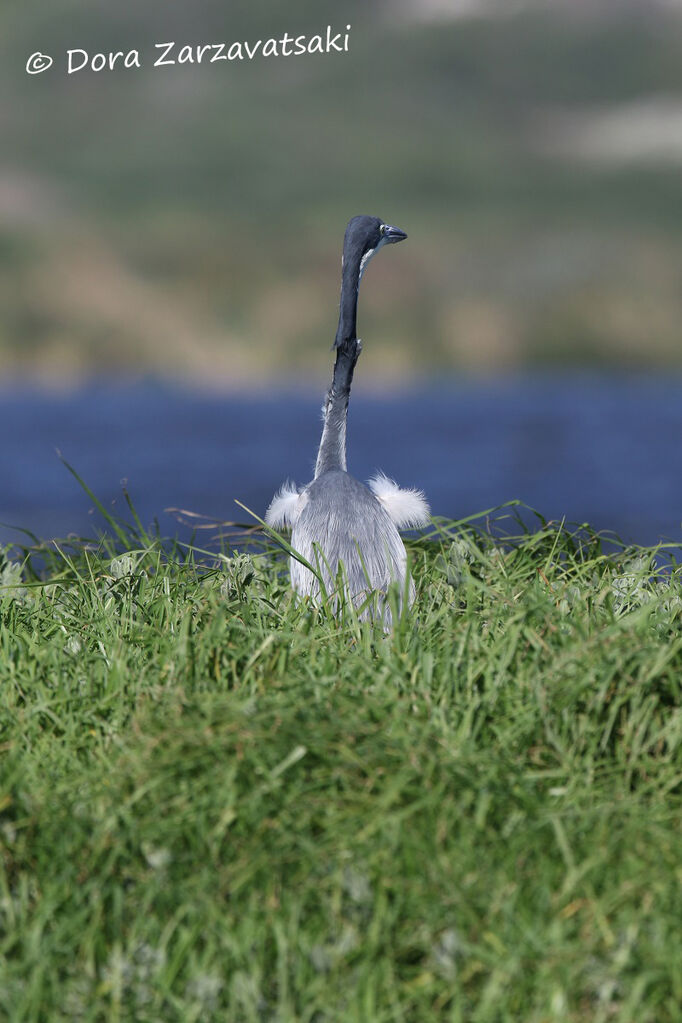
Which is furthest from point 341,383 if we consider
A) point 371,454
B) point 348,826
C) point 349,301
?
point 371,454

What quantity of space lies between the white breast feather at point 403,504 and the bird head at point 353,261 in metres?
0.84

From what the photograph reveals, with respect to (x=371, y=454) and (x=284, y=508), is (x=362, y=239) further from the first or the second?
(x=371, y=454)

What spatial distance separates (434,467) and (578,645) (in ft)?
209

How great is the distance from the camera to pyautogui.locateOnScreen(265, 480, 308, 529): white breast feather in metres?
5.96

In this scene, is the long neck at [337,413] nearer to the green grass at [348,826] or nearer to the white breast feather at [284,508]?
the white breast feather at [284,508]

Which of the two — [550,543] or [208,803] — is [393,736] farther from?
[550,543]

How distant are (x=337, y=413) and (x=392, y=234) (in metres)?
1.25

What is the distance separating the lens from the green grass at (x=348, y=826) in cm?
290

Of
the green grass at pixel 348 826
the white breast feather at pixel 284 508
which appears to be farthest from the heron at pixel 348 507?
the green grass at pixel 348 826

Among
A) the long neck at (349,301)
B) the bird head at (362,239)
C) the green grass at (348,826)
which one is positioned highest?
the bird head at (362,239)

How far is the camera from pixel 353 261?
6164mm

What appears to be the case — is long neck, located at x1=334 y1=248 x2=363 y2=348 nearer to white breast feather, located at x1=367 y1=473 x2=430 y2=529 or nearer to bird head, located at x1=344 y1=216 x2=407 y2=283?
bird head, located at x1=344 y1=216 x2=407 y2=283

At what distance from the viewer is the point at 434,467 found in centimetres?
6744

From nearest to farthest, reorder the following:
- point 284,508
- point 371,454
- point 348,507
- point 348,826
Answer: point 348,826, point 348,507, point 284,508, point 371,454
